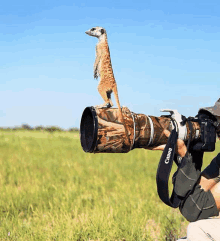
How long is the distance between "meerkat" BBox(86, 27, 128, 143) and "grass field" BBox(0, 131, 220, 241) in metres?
1.81

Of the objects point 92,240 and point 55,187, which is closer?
point 92,240

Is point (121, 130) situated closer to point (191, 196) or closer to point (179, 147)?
point (179, 147)

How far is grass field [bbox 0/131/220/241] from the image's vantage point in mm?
3641

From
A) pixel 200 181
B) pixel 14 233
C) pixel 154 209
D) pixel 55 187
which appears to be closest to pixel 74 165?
pixel 55 187

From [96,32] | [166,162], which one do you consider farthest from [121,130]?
[96,32]

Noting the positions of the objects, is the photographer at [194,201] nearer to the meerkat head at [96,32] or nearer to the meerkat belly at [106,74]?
the meerkat belly at [106,74]

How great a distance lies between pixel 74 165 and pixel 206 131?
606 centimetres

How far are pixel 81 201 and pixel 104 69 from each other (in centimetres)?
304

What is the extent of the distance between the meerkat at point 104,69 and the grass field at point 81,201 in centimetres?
181

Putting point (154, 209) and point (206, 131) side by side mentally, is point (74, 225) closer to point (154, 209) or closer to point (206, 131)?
point (154, 209)

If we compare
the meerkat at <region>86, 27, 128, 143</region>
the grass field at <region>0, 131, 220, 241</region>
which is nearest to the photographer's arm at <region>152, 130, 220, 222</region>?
the meerkat at <region>86, 27, 128, 143</region>

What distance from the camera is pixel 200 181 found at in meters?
2.70

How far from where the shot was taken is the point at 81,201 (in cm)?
504

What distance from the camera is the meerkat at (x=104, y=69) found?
2475mm
